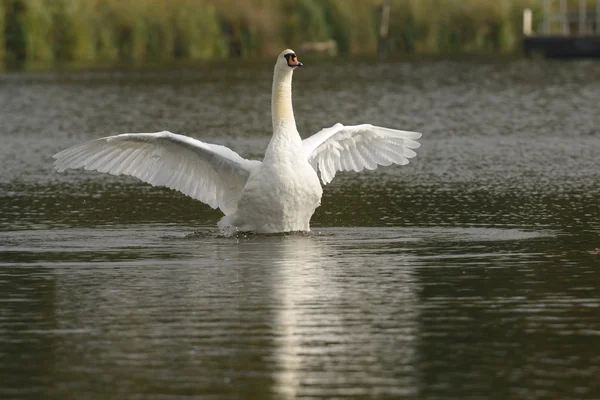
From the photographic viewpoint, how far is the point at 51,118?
36500 mm

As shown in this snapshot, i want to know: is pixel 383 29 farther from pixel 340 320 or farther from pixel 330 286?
pixel 340 320

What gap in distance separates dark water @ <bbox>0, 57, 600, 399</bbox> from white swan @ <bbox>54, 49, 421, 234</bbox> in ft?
1.13

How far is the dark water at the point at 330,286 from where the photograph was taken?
30.0 ft

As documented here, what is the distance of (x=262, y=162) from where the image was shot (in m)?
16.3

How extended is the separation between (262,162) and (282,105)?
0.73 meters

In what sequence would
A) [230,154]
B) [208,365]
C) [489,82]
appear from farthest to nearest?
[489,82], [230,154], [208,365]

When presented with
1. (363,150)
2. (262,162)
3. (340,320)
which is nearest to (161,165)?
(262,162)

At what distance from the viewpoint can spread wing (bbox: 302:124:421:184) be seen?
59.8 feet

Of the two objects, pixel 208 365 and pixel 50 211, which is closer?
pixel 208 365

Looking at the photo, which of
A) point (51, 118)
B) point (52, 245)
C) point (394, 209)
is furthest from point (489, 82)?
point (52, 245)

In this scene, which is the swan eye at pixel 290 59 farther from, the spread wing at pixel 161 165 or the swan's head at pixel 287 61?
the spread wing at pixel 161 165

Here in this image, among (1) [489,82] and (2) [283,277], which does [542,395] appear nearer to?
(2) [283,277]

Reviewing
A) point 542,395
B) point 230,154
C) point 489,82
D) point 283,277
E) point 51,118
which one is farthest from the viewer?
point 489,82

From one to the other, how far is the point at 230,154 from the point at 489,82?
3264cm
